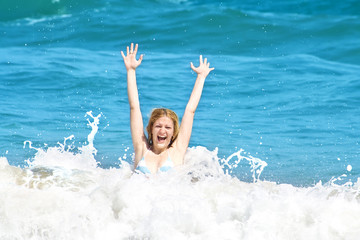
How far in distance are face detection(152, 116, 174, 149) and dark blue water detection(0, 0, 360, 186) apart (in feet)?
6.53

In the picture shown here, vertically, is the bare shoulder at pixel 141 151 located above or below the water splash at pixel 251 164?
below

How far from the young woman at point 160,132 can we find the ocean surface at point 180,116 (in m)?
0.18

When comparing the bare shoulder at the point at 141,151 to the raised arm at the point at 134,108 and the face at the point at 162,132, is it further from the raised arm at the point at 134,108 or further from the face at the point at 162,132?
the face at the point at 162,132

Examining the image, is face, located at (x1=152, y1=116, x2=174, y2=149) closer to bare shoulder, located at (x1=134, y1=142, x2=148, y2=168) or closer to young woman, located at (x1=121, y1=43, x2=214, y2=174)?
young woman, located at (x1=121, y1=43, x2=214, y2=174)

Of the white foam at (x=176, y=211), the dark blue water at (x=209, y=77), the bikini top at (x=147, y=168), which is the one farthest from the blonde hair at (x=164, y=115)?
the dark blue water at (x=209, y=77)

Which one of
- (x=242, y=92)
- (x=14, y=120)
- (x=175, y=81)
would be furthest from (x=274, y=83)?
(x=14, y=120)

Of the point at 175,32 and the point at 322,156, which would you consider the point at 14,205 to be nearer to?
the point at 322,156

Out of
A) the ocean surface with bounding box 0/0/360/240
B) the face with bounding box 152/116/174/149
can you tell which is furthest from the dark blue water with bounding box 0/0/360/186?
the face with bounding box 152/116/174/149

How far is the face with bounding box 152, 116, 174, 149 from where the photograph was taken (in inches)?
274

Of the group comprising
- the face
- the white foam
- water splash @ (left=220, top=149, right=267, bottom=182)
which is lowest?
the white foam

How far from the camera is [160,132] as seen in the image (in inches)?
274

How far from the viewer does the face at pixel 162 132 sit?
6.96 metres

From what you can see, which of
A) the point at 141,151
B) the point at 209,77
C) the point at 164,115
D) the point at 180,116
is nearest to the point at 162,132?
the point at 164,115

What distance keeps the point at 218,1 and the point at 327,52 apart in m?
6.08
